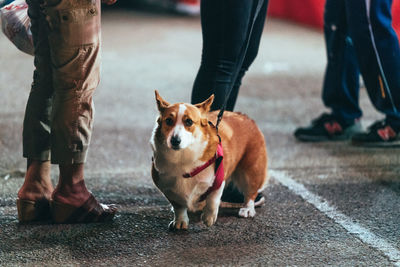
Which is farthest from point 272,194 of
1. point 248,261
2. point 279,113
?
point 279,113

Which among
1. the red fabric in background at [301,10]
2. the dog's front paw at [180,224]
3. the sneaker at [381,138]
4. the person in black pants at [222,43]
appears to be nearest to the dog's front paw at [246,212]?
the person in black pants at [222,43]

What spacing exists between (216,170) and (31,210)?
0.84m

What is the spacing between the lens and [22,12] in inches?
104

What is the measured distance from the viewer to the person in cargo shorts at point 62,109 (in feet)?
7.88

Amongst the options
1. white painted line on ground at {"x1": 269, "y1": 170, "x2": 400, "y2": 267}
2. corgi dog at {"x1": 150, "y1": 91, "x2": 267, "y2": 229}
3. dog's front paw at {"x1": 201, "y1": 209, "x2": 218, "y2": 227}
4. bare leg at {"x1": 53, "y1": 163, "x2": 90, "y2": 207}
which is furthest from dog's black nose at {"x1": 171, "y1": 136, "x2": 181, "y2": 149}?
white painted line on ground at {"x1": 269, "y1": 170, "x2": 400, "y2": 267}

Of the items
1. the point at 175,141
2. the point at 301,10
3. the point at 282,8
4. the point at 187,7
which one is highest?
the point at 175,141

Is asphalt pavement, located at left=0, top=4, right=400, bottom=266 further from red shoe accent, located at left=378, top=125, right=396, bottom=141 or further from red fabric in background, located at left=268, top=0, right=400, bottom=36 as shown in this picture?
red fabric in background, located at left=268, top=0, right=400, bottom=36

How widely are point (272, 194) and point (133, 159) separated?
1027 millimetres

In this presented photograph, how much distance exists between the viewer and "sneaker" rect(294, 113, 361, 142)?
4.14 meters

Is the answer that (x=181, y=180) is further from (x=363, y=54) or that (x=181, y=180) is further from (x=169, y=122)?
(x=363, y=54)

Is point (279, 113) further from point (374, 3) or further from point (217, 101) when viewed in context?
point (217, 101)

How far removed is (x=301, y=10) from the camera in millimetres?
10445

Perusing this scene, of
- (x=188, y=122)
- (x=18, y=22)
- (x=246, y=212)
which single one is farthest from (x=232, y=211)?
(x=18, y=22)

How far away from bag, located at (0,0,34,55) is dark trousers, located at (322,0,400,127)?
2029 mm
